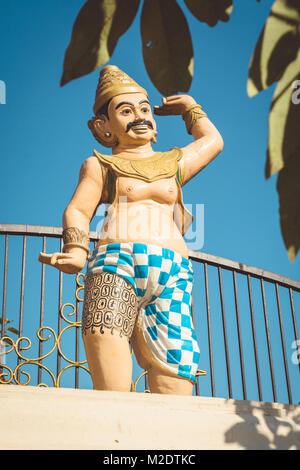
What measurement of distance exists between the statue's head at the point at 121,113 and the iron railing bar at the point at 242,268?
5.36 feet

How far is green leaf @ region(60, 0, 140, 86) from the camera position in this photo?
0.67 metres

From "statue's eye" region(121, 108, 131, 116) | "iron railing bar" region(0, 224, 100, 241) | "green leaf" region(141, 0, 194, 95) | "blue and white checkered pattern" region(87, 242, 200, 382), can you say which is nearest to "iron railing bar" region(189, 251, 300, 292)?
"iron railing bar" region(0, 224, 100, 241)

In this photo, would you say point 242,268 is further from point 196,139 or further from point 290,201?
point 290,201

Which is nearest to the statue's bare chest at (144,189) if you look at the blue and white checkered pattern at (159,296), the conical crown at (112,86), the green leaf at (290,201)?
the blue and white checkered pattern at (159,296)

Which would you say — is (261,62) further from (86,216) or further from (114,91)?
(114,91)

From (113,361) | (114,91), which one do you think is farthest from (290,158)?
(114,91)

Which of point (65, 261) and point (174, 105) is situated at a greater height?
point (174, 105)

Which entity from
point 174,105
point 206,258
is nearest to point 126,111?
point 174,105

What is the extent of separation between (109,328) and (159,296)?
0.98ft

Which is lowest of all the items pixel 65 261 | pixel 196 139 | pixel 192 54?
pixel 192 54

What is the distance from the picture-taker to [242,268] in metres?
4.43

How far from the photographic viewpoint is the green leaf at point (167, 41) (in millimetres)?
702

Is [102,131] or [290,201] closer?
[290,201]

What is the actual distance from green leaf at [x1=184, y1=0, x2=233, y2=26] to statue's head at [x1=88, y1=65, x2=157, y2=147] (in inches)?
82.4
